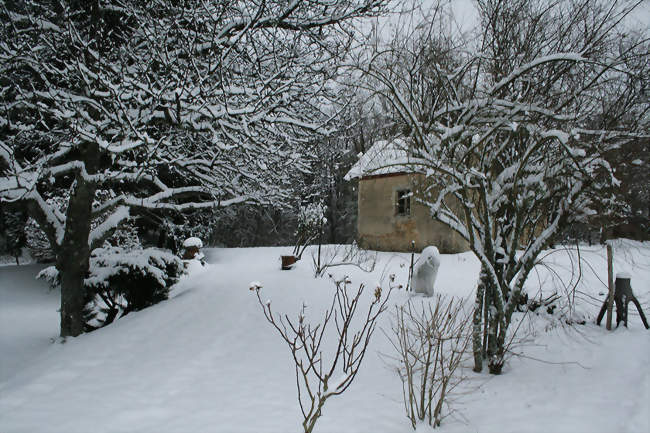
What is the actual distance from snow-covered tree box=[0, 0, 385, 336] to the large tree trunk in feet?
0.05

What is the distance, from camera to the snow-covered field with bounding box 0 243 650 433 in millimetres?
3193

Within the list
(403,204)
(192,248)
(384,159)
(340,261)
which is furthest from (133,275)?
(403,204)

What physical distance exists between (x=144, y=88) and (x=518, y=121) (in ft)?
13.8

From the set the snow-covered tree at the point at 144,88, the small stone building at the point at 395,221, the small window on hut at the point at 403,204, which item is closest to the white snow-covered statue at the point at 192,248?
the snow-covered tree at the point at 144,88

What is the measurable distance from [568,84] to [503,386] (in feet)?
11.6

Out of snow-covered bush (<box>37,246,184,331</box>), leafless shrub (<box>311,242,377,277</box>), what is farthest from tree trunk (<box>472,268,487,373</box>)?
snow-covered bush (<box>37,246,184,331</box>)

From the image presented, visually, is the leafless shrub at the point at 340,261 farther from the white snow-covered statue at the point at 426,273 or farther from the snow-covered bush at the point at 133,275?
the snow-covered bush at the point at 133,275

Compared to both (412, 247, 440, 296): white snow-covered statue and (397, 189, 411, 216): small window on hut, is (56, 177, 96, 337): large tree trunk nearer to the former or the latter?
(412, 247, 440, 296): white snow-covered statue

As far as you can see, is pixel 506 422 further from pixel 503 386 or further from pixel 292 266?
pixel 292 266

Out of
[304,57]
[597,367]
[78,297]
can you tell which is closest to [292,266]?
[78,297]

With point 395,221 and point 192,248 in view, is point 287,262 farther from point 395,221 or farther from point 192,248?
point 395,221

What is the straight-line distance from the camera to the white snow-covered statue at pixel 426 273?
7148 mm

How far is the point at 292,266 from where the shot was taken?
923cm

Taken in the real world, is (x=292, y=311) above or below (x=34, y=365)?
above
